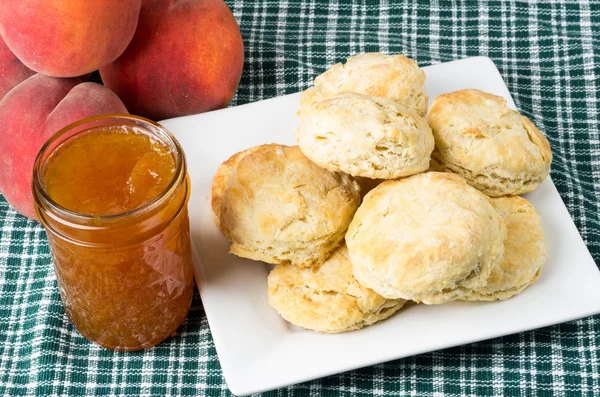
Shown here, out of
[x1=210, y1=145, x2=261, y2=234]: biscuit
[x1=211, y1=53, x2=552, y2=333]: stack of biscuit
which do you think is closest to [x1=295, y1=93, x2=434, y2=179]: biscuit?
[x1=211, y1=53, x2=552, y2=333]: stack of biscuit

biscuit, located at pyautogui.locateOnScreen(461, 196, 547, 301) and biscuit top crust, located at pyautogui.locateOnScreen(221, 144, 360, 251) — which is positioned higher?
biscuit top crust, located at pyautogui.locateOnScreen(221, 144, 360, 251)

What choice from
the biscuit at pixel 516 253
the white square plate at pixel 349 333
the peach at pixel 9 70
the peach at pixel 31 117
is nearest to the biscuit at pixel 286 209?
the white square plate at pixel 349 333

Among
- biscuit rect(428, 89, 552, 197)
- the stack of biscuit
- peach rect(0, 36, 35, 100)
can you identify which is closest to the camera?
the stack of biscuit

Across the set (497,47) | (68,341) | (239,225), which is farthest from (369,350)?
(497,47)

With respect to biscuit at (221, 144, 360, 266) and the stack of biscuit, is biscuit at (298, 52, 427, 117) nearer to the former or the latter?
the stack of biscuit

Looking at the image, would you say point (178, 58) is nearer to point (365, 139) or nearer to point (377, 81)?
point (377, 81)

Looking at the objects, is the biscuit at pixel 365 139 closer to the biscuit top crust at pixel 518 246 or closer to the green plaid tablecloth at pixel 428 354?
the biscuit top crust at pixel 518 246

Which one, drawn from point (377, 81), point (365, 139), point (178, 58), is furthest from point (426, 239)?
point (178, 58)
